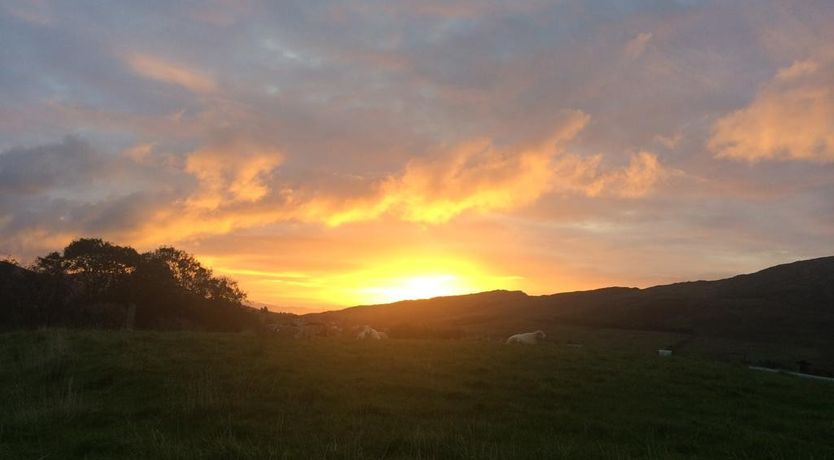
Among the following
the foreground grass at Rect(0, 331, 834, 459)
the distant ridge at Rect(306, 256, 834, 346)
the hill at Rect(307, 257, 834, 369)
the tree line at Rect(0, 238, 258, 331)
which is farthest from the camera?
the distant ridge at Rect(306, 256, 834, 346)

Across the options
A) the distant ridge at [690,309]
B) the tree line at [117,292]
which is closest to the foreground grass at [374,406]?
the tree line at [117,292]

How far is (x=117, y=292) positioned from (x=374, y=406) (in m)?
46.8

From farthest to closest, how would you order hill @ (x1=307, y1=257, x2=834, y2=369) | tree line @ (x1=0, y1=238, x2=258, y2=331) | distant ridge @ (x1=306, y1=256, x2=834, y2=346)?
1. distant ridge @ (x1=306, y1=256, x2=834, y2=346)
2. hill @ (x1=307, y1=257, x2=834, y2=369)
3. tree line @ (x1=0, y1=238, x2=258, y2=331)

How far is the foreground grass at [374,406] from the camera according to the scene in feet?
33.8

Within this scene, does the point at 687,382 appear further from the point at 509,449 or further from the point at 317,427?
the point at 317,427

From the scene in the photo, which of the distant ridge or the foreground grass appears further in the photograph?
the distant ridge

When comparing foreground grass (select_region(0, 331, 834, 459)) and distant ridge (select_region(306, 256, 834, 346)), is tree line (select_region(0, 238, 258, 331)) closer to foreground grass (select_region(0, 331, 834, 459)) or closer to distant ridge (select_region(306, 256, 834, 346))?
distant ridge (select_region(306, 256, 834, 346))

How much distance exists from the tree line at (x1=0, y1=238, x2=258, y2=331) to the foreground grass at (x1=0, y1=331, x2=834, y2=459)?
→ 1050 inches

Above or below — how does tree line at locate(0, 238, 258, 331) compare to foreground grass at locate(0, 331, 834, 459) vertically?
above

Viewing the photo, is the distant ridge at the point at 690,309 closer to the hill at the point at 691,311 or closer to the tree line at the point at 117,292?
the hill at the point at 691,311

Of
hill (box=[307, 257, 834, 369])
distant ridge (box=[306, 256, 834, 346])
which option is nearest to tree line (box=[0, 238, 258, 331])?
hill (box=[307, 257, 834, 369])

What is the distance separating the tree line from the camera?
47.1 m

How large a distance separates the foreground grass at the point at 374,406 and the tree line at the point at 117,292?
26.7 meters

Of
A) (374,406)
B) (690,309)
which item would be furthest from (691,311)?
(374,406)
